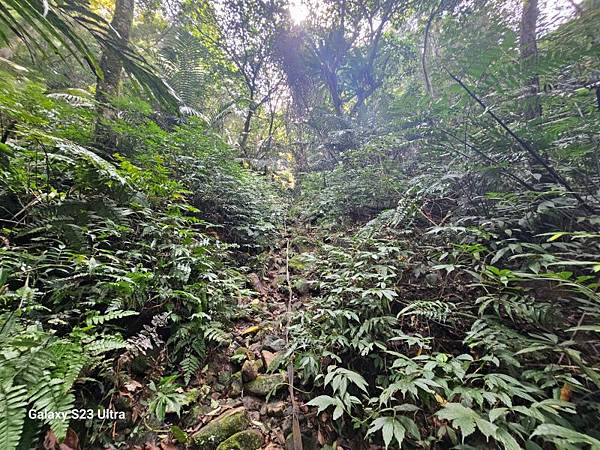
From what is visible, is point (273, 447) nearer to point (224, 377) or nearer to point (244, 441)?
point (244, 441)

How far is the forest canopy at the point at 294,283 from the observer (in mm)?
1246

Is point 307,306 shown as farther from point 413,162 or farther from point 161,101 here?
point 413,162

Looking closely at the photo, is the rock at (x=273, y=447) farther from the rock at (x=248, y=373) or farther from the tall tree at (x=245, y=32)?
the tall tree at (x=245, y=32)

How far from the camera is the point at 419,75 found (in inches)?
336

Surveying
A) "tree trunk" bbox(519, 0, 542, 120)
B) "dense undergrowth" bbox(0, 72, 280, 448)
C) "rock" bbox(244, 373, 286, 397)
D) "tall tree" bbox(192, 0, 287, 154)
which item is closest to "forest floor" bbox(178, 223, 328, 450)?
"rock" bbox(244, 373, 286, 397)

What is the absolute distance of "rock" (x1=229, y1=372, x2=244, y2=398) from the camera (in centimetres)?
181

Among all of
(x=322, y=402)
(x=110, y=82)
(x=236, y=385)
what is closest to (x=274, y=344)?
(x=236, y=385)

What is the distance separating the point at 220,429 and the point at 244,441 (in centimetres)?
15

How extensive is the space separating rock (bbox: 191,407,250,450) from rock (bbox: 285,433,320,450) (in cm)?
27

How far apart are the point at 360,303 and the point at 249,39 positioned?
8.71 metres

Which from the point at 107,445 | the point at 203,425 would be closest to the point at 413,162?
the point at 203,425

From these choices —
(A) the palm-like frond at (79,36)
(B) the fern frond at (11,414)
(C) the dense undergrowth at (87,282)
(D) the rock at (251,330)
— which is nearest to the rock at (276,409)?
(C) the dense undergrowth at (87,282)

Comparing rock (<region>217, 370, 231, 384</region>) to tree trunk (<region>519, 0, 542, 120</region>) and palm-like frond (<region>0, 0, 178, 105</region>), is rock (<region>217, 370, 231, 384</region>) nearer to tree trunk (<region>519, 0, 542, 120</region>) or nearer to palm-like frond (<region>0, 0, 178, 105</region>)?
palm-like frond (<region>0, 0, 178, 105</region>)

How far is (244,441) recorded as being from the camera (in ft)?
4.85
